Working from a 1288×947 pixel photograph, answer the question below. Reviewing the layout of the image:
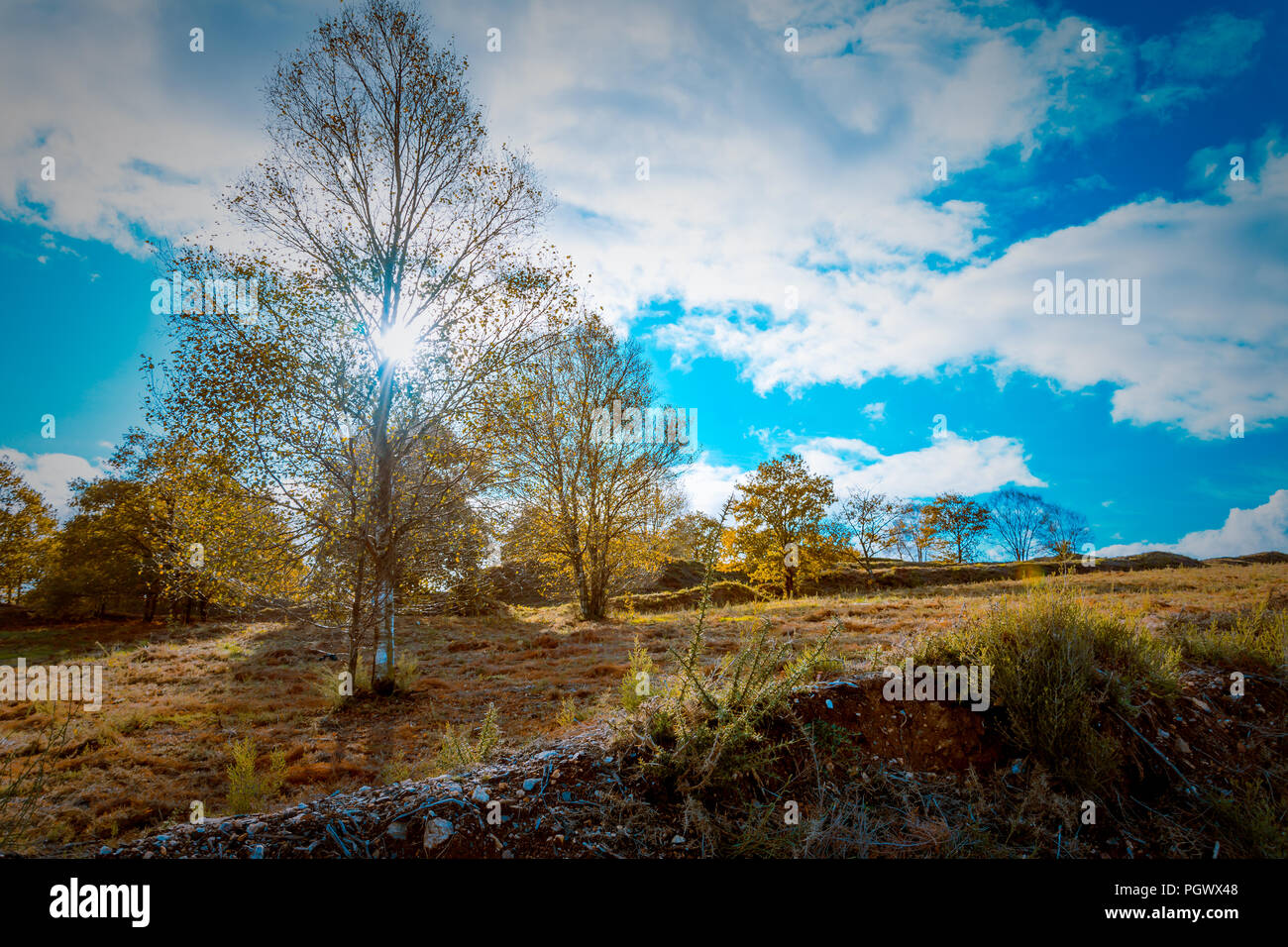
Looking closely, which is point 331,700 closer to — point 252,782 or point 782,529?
point 252,782

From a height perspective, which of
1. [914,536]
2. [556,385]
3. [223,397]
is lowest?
[914,536]

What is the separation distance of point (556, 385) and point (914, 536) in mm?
50940

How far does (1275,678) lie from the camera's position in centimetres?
496

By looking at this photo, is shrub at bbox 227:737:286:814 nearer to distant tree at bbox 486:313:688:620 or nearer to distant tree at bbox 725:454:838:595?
distant tree at bbox 486:313:688:620

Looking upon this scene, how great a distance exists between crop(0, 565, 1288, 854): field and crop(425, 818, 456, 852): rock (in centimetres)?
147

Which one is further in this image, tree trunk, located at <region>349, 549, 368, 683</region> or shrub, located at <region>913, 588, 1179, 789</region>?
tree trunk, located at <region>349, 549, 368, 683</region>

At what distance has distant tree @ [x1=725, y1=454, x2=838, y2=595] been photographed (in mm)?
31188

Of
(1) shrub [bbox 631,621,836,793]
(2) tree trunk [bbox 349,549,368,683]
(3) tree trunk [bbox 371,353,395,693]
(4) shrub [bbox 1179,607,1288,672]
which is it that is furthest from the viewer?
(3) tree trunk [bbox 371,353,395,693]

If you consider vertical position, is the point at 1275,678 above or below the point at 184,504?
below

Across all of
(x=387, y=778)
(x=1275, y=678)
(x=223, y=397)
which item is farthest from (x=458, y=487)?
(x=1275, y=678)

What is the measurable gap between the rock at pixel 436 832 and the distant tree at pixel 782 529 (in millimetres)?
28751

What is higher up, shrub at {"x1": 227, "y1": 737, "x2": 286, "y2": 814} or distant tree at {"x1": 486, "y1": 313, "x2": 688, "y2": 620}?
distant tree at {"x1": 486, "y1": 313, "x2": 688, "y2": 620}

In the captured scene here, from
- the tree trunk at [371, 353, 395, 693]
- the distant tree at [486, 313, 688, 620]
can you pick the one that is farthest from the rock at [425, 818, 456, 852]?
the distant tree at [486, 313, 688, 620]
